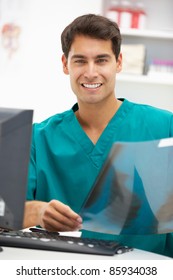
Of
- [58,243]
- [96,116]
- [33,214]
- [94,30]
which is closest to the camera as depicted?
[58,243]

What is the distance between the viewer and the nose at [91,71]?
187cm

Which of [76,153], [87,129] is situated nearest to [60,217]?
[76,153]

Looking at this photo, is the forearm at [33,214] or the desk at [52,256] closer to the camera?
the desk at [52,256]

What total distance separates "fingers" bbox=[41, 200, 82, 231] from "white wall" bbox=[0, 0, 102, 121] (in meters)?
2.63

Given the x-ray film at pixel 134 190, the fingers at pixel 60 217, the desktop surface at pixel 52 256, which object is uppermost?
the x-ray film at pixel 134 190

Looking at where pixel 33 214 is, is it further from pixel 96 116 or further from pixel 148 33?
pixel 148 33

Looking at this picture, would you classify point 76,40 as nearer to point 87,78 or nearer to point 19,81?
point 87,78

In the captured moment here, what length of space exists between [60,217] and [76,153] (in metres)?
0.43

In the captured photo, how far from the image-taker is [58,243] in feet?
4.60

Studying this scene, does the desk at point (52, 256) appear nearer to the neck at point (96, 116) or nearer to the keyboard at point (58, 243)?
the keyboard at point (58, 243)

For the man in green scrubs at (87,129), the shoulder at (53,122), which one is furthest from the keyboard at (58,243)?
the shoulder at (53,122)

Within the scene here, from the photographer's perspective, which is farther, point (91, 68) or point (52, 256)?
point (91, 68)

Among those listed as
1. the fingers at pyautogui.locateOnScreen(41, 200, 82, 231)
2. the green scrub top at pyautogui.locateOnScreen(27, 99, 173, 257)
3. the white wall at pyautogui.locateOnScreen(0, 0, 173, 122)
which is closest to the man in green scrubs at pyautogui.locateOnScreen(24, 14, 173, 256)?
the green scrub top at pyautogui.locateOnScreen(27, 99, 173, 257)

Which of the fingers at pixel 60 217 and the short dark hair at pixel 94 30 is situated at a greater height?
the short dark hair at pixel 94 30
